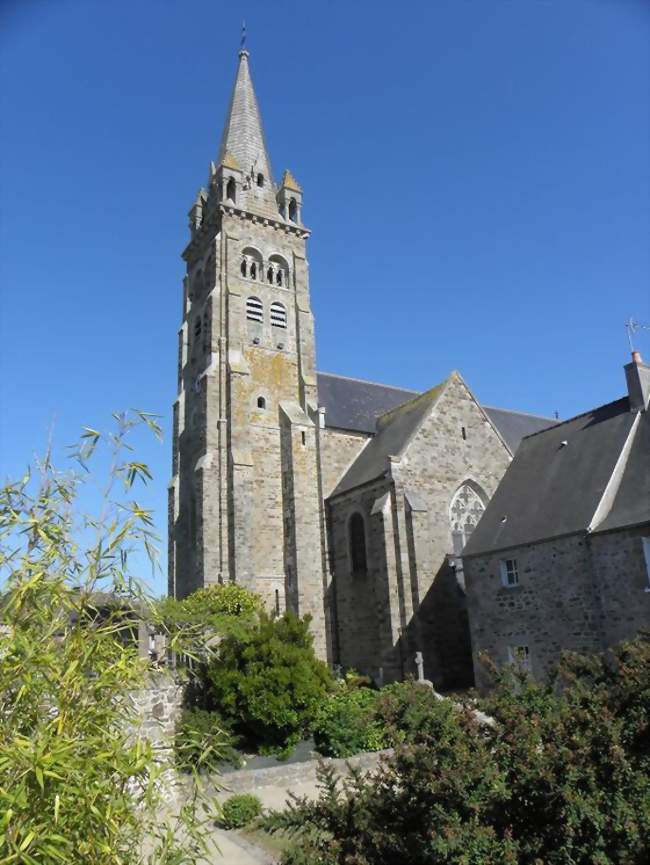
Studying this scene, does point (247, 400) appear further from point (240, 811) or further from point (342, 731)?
point (240, 811)

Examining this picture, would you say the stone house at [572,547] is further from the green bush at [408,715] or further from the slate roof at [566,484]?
the green bush at [408,715]

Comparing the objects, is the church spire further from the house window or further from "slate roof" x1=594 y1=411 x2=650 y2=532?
the house window

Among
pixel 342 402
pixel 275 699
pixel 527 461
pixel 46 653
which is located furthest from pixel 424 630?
pixel 46 653

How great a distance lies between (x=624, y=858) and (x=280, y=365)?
26.4 m

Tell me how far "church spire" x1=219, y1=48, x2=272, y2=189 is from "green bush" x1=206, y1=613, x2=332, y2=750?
25.8 meters

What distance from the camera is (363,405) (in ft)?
104

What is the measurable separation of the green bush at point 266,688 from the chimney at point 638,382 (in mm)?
12119

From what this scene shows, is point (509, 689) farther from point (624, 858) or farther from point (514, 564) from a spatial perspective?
point (514, 564)

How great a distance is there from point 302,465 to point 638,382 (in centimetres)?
1361

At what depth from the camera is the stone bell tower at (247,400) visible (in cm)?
2636

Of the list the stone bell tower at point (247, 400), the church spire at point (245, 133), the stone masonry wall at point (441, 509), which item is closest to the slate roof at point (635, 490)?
the stone masonry wall at point (441, 509)

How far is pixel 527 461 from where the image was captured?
901 inches

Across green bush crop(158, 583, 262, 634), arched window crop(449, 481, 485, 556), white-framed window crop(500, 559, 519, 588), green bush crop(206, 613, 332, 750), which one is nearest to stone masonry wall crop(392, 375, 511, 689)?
arched window crop(449, 481, 485, 556)

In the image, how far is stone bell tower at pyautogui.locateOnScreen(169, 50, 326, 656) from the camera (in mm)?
26359
